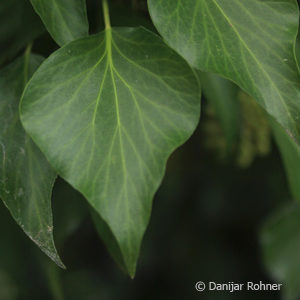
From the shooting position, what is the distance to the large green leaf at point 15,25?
0.63 metres

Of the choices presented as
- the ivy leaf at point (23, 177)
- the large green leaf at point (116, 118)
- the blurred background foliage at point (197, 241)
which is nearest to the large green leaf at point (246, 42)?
the large green leaf at point (116, 118)

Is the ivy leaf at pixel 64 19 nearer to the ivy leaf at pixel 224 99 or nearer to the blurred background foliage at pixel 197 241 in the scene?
the ivy leaf at pixel 224 99

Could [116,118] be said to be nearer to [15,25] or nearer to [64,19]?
[64,19]

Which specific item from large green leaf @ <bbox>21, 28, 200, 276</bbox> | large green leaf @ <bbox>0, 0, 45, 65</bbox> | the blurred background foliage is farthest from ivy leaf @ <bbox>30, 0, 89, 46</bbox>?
the blurred background foliage

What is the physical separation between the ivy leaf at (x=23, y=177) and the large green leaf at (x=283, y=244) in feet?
2.18

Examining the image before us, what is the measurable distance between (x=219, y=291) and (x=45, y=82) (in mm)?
984

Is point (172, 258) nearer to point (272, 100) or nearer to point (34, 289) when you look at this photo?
point (34, 289)

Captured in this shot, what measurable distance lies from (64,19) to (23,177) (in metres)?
0.14

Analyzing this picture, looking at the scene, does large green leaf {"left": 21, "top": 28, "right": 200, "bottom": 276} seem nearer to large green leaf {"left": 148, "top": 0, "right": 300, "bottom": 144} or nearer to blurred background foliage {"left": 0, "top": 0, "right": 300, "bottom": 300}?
large green leaf {"left": 148, "top": 0, "right": 300, "bottom": 144}

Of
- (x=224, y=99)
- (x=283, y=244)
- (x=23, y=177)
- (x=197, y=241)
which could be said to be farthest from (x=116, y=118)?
(x=197, y=241)

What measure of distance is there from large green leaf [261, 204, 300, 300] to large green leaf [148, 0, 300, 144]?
0.65 meters

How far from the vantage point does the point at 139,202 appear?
15.9 inches

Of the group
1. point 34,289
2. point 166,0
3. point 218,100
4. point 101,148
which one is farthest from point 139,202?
point 34,289

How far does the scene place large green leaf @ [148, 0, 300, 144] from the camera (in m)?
0.43
